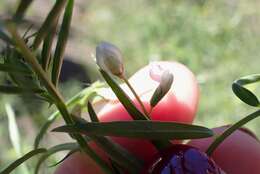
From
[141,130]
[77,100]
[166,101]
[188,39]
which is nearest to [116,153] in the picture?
[141,130]

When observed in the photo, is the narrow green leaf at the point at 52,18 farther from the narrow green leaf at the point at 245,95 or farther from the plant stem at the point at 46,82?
the narrow green leaf at the point at 245,95

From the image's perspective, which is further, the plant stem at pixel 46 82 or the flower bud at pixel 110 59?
the flower bud at pixel 110 59

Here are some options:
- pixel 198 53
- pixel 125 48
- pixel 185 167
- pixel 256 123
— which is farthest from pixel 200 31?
pixel 185 167

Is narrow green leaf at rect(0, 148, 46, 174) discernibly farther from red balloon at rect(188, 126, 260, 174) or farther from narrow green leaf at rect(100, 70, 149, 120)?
red balloon at rect(188, 126, 260, 174)

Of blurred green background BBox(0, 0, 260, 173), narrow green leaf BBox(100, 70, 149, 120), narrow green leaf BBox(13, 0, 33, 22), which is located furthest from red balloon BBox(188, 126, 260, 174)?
blurred green background BBox(0, 0, 260, 173)

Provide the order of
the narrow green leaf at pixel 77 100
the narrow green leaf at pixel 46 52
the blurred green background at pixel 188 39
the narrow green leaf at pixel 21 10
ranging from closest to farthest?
the narrow green leaf at pixel 21 10 → the narrow green leaf at pixel 46 52 → the narrow green leaf at pixel 77 100 → the blurred green background at pixel 188 39

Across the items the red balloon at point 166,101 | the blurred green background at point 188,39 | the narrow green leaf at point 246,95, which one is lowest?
the blurred green background at point 188,39

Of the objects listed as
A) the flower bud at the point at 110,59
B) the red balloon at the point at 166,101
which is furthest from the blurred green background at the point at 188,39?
the flower bud at the point at 110,59
